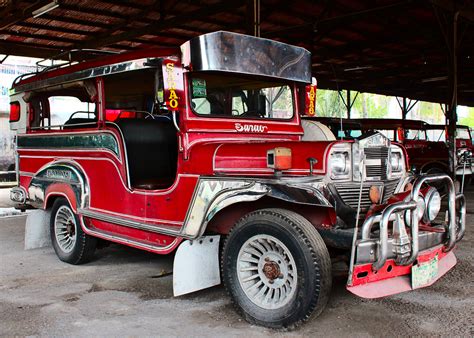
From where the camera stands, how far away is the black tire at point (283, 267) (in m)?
3.01

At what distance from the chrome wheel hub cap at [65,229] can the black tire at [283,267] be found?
234 cm

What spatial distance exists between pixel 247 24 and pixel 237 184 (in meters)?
5.44

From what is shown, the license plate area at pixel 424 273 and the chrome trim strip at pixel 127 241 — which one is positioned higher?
the chrome trim strip at pixel 127 241

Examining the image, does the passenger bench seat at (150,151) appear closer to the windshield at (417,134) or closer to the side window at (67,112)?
the side window at (67,112)

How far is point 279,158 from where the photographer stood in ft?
11.0

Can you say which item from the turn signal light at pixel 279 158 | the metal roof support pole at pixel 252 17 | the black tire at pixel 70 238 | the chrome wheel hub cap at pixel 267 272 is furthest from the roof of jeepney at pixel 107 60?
the metal roof support pole at pixel 252 17

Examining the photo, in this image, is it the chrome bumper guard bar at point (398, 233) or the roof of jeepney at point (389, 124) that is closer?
the chrome bumper guard bar at point (398, 233)

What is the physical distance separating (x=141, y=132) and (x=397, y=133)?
35.9 ft

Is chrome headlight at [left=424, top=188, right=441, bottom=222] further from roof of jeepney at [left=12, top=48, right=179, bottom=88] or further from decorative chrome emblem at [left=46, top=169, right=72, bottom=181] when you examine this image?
decorative chrome emblem at [left=46, top=169, right=72, bottom=181]

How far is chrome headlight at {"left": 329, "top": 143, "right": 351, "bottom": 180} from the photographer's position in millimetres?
3383

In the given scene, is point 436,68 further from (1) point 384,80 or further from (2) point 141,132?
(2) point 141,132

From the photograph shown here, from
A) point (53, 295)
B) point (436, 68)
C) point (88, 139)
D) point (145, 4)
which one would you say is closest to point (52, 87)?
point (88, 139)

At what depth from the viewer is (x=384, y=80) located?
19859mm

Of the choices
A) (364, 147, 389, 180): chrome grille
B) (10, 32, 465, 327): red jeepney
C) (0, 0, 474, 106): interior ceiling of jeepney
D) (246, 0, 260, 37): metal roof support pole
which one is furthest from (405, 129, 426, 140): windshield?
(364, 147, 389, 180): chrome grille
